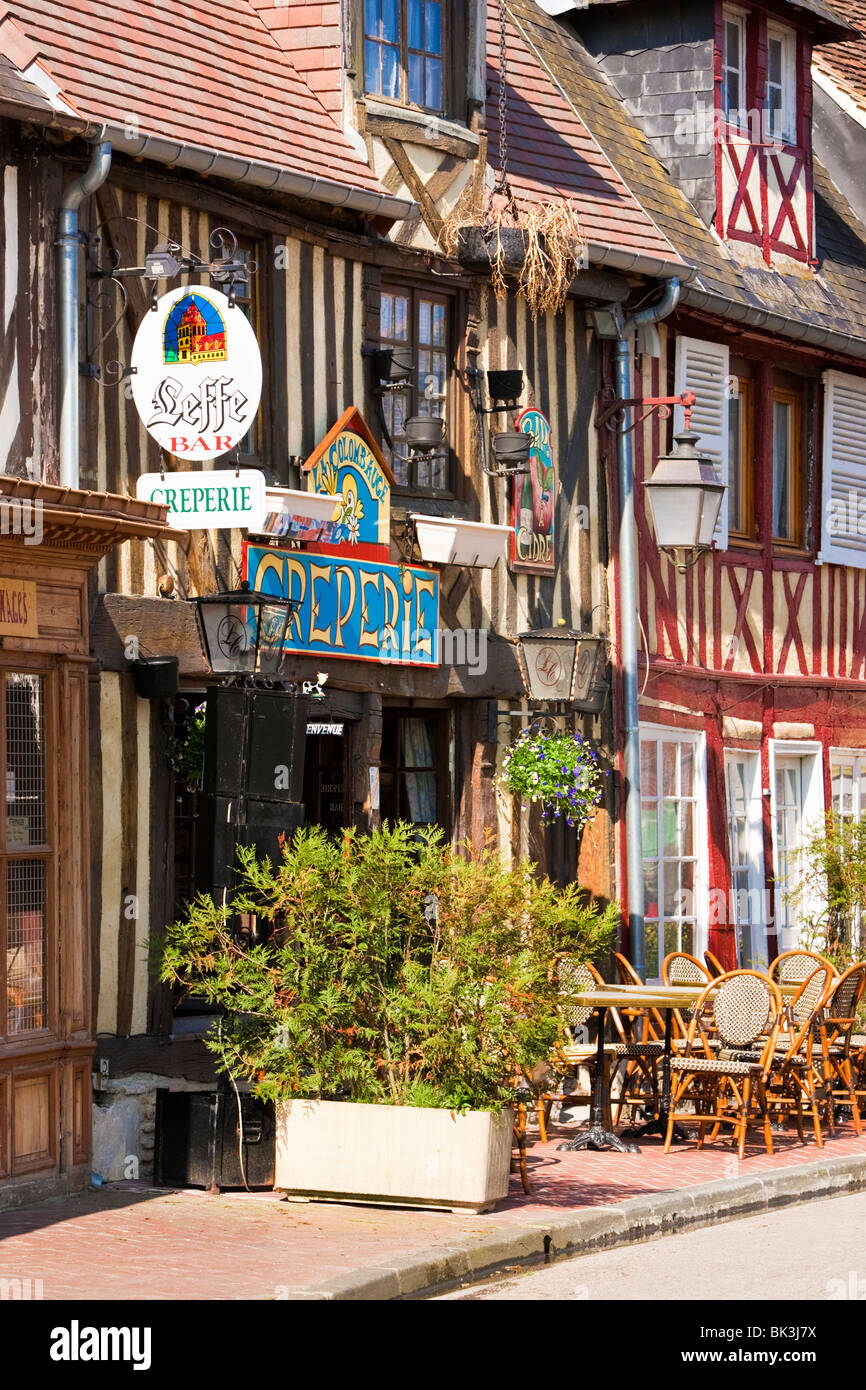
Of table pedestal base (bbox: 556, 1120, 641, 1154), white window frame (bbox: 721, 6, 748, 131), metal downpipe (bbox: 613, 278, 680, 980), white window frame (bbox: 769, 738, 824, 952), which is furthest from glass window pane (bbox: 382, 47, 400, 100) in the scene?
table pedestal base (bbox: 556, 1120, 641, 1154)

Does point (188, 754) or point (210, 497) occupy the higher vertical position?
point (210, 497)

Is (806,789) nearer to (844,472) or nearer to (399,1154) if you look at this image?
(844,472)

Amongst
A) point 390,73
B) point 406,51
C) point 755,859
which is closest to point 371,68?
point 390,73

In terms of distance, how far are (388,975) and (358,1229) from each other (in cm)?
111

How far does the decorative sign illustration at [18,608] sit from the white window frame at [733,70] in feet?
27.1

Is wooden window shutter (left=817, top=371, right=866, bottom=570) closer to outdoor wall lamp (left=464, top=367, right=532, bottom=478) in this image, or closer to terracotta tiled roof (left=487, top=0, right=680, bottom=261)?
terracotta tiled roof (left=487, top=0, right=680, bottom=261)

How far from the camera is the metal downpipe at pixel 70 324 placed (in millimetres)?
9938

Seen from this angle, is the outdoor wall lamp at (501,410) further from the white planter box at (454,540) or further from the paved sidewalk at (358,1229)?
the paved sidewalk at (358,1229)

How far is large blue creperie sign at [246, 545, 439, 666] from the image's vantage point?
11.2m

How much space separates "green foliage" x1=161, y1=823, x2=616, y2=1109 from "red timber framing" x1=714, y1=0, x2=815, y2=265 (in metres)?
7.85

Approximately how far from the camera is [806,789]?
54.3 ft

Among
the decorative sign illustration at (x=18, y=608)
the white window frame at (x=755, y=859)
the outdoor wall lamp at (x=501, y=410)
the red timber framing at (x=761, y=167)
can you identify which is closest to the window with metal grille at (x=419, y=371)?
the outdoor wall lamp at (x=501, y=410)
